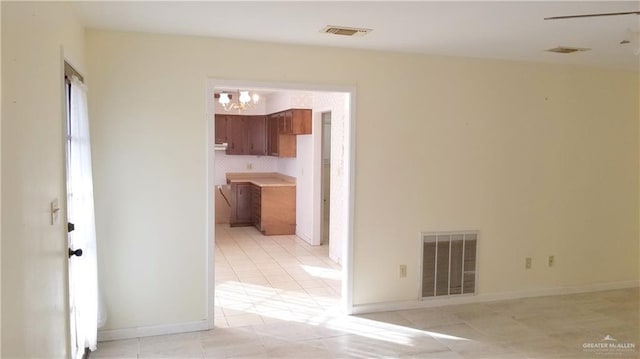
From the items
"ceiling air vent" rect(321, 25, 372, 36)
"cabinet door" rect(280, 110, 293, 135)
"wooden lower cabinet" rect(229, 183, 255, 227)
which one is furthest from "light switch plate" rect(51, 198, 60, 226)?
"wooden lower cabinet" rect(229, 183, 255, 227)

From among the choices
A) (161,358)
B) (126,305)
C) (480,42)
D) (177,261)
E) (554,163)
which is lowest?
(161,358)

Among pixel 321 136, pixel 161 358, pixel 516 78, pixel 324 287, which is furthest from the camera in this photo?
pixel 321 136

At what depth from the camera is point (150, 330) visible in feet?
12.4

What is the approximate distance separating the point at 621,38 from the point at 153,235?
12.8ft

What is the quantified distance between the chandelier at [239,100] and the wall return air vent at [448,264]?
11.8ft

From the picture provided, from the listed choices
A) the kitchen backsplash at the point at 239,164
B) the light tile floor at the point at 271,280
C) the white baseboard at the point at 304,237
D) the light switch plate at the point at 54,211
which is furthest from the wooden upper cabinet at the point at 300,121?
the light switch plate at the point at 54,211

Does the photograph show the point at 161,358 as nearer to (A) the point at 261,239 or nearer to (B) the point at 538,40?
(B) the point at 538,40

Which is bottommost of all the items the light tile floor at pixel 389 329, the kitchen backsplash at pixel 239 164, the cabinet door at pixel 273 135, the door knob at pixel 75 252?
the light tile floor at pixel 389 329

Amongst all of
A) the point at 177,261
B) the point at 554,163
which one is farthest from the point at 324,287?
the point at 554,163

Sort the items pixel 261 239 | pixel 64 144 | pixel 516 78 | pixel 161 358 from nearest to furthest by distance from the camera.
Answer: pixel 64 144 < pixel 161 358 < pixel 516 78 < pixel 261 239

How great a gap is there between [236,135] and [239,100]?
112cm

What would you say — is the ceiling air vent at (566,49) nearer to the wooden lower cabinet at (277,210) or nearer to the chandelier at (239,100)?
the chandelier at (239,100)

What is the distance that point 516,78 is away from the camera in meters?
4.67

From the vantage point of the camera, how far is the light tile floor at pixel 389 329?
3.57 meters
